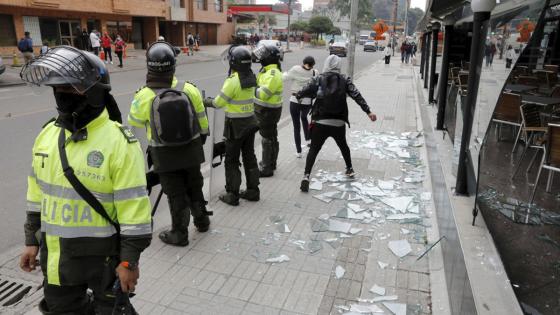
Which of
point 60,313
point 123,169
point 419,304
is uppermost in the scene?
point 123,169

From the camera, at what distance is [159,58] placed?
13.7 ft

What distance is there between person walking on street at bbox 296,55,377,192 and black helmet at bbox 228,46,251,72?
1138 mm

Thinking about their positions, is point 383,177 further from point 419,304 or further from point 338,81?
point 419,304

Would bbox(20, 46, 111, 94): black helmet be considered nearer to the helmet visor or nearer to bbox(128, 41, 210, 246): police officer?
the helmet visor

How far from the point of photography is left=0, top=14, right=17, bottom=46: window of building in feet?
78.6

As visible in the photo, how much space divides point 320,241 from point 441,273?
128cm

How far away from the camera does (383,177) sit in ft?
22.3

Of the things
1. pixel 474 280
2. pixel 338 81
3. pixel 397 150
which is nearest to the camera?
pixel 474 280

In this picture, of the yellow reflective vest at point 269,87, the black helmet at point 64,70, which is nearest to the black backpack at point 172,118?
the black helmet at point 64,70

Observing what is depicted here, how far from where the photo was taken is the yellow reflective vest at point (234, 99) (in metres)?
5.34

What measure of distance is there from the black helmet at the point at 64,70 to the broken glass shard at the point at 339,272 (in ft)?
9.01

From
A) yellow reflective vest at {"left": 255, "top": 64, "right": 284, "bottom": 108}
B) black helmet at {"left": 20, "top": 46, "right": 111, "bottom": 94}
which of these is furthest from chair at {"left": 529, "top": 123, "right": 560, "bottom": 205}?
black helmet at {"left": 20, "top": 46, "right": 111, "bottom": 94}

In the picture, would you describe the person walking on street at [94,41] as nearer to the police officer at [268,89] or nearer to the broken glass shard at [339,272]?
the police officer at [268,89]

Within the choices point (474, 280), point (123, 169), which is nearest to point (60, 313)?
point (123, 169)
